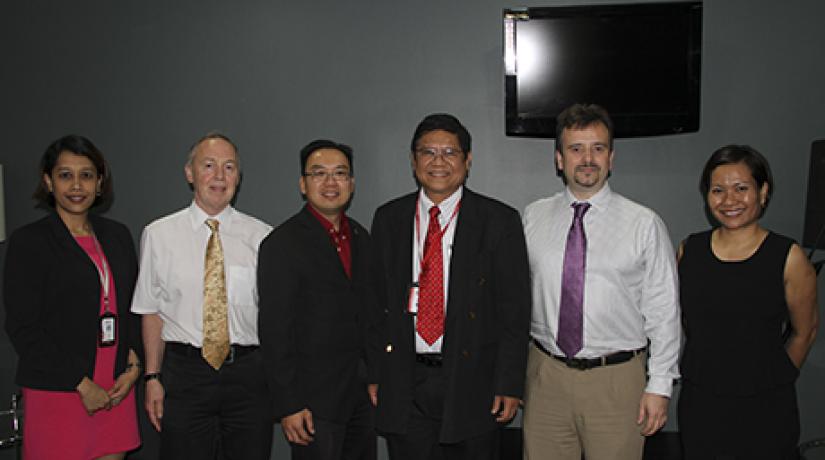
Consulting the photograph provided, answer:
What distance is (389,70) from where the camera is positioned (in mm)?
3580

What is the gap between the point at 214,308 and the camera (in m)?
2.62

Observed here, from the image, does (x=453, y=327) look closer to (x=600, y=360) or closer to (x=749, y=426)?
(x=600, y=360)

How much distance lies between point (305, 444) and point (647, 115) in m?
2.39

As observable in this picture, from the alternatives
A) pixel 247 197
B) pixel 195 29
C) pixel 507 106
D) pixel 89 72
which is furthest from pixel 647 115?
pixel 89 72

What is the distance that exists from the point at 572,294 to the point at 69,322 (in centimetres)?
209

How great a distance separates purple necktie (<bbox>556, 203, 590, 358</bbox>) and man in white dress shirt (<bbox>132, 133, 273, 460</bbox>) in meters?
1.30

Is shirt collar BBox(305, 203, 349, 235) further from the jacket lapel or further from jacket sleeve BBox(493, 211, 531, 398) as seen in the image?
jacket sleeve BBox(493, 211, 531, 398)

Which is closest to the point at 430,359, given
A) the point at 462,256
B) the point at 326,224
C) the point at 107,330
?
the point at 462,256

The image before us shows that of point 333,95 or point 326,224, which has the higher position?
point 333,95

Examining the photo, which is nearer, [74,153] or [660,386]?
[660,386]

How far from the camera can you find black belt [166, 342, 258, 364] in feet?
8.52

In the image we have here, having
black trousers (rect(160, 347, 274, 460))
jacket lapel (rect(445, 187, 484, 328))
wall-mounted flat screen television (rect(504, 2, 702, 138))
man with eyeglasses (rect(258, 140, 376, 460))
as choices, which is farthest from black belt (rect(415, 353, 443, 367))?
wall-mounted flat screen television (rect(504, 2, 702, 138))

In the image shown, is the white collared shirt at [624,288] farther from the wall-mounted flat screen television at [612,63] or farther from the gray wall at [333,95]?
the gray wall at [333,95]

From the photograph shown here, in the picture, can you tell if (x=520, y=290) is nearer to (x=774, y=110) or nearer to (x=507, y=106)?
(x=507, y=106)
